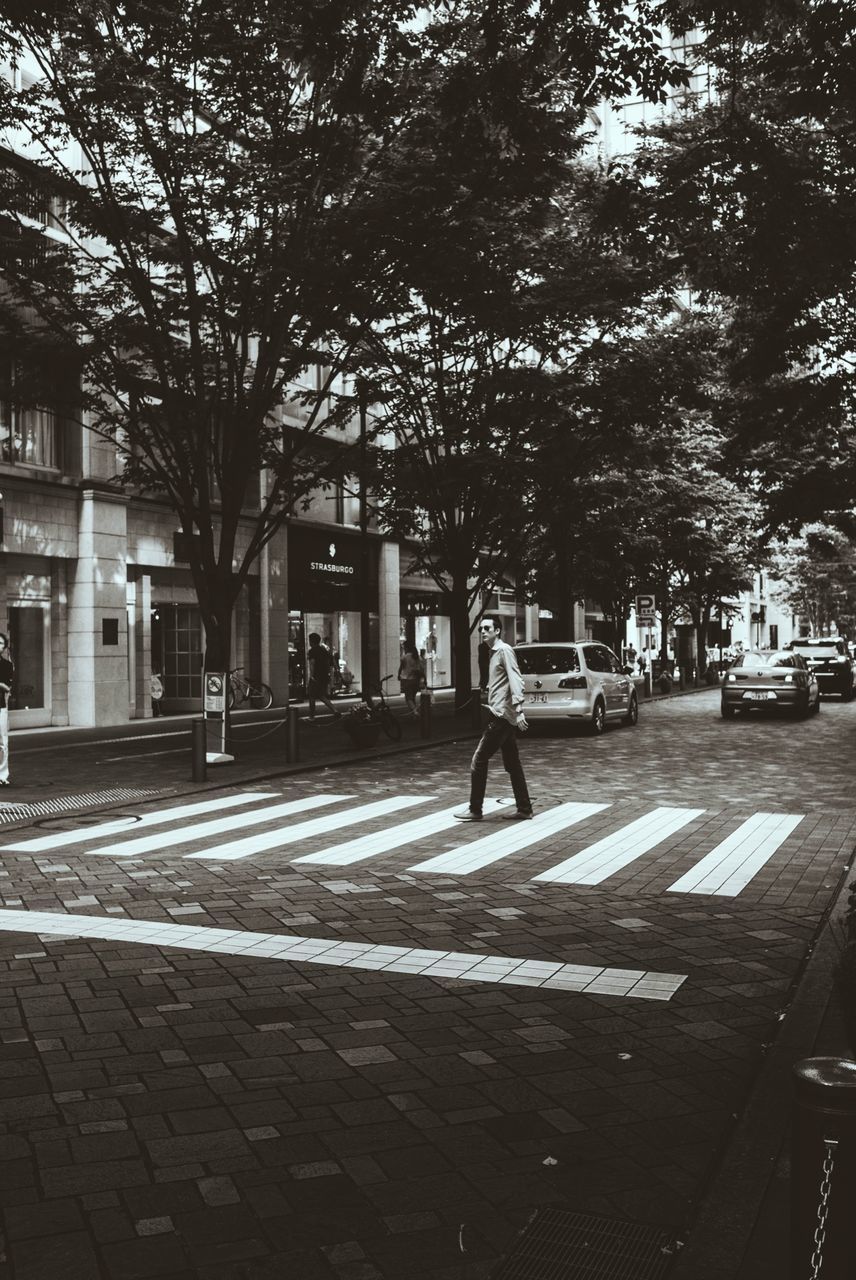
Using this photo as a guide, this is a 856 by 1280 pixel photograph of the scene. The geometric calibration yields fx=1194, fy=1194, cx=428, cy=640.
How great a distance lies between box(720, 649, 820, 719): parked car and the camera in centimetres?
2622

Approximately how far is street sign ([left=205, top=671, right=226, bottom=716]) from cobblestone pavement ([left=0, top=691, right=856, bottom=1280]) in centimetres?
577

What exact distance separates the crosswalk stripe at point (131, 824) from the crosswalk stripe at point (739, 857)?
5116 millimetres

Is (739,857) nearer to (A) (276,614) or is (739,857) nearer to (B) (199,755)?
(B) (199,755)

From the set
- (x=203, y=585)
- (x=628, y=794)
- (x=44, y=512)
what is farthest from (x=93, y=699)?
(x=628, y=794)

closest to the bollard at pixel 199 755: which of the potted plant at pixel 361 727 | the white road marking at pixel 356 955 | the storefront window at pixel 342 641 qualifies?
the potted plant at pixel 361 727

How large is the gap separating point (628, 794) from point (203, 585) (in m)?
7.07

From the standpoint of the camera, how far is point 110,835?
10570 millimetres

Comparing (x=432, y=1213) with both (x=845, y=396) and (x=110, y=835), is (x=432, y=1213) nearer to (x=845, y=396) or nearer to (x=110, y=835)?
(x=110, y=835)

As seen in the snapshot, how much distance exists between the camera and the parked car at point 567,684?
72.8ft

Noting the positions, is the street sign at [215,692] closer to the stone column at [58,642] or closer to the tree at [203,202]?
the tree at [203,202]

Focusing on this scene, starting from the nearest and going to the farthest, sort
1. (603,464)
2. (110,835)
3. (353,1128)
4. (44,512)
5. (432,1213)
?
(432,1213), (353,1128), (110,835), (44,512), (603,464)

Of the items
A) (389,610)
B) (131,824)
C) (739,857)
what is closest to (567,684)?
(131,824)

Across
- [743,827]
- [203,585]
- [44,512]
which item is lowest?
[743,827]

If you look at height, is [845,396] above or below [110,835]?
above
